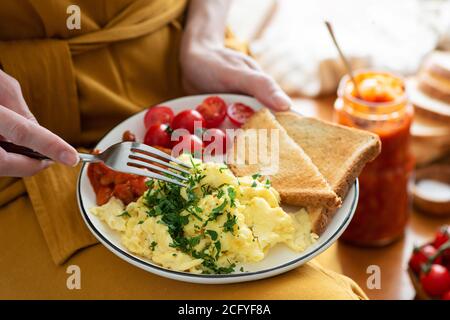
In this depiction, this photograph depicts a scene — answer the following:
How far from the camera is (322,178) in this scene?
1431 mm

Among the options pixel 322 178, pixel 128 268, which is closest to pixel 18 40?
pixel 128 268

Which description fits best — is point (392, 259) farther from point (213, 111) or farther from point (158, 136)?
point (158, 136)

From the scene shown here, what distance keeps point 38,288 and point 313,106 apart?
1.63m

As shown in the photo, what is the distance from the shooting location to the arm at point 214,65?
1673 mm

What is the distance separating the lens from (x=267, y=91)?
1.67 m

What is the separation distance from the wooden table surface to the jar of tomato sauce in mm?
36

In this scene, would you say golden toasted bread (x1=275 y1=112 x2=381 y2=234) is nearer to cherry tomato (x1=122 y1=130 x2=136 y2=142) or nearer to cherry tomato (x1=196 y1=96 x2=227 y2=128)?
cherry tomato (x1=196 y1=96 x2=227 y2=128)

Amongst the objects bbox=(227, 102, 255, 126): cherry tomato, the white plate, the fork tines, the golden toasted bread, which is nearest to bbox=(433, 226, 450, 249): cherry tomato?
the golden toasted bread

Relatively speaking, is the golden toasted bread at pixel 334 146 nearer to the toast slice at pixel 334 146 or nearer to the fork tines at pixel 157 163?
the toast slice at pixel 334 146

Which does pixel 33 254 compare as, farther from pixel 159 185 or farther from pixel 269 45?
pixel 269 45

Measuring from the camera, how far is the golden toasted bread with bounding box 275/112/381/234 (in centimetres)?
145

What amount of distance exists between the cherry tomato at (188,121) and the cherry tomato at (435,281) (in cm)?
89

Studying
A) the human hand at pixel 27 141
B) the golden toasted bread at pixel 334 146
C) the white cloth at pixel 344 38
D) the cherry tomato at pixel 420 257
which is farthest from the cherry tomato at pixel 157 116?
the white cloth at pixel 344 38

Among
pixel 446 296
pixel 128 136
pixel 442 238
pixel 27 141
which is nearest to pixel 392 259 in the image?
pixel 442 238
